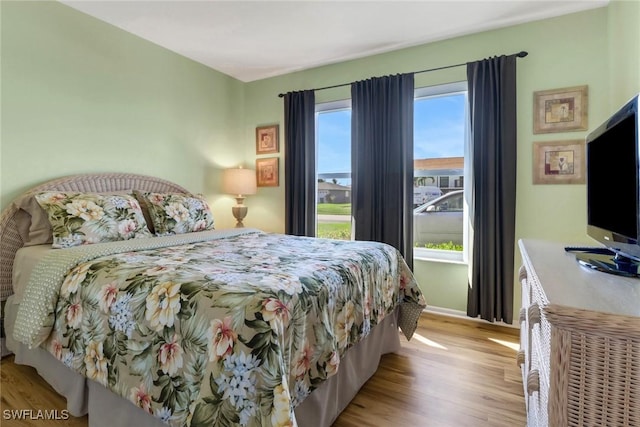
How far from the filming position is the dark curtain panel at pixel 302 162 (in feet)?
12.0

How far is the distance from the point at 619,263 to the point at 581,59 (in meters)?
2.22

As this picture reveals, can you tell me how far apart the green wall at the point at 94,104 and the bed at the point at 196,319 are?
1.06ft

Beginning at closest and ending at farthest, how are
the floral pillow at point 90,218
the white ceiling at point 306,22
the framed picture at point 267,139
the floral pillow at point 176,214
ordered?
1. the floral pillow at point 90,218
2. the white ceiling at point 306,22
3. the floral pillow at point 176,214
4. the framed picture at point 267,139

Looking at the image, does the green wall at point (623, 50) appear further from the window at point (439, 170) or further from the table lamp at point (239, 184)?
the table lamp at point (239, 184)

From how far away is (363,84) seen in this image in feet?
10.7

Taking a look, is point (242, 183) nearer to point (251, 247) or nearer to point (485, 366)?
point (251, 247)

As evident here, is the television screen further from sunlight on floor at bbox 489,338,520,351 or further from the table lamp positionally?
the table lamp

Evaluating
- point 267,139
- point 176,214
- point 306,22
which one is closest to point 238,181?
point 267,139

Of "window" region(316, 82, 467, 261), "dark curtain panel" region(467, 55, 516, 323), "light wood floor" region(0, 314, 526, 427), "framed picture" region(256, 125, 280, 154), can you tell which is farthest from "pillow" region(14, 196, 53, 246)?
"dark curtain panel" region(467, 55, 516, 323)

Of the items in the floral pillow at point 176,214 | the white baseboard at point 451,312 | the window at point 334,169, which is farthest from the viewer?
the window at point 334,169

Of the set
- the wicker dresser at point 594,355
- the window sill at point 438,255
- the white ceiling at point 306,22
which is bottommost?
the window sill at point 438,255

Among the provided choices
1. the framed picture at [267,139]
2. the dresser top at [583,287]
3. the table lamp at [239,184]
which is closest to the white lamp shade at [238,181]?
the table lamp at [239,184]

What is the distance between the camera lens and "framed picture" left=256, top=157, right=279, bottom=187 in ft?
13.0

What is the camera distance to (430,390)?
1.85 meters
